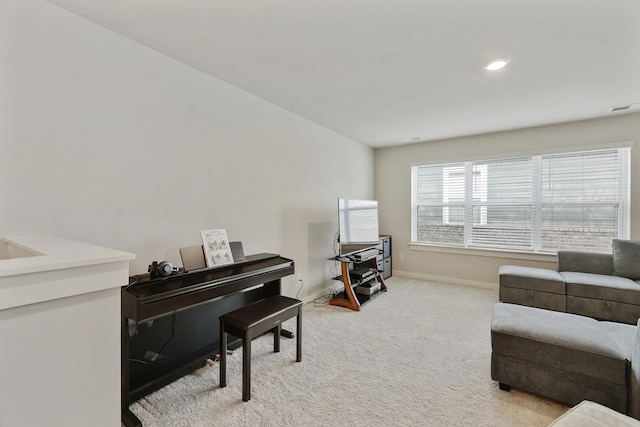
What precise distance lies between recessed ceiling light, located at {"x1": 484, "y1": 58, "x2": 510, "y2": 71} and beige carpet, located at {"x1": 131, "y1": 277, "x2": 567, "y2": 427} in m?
2.39

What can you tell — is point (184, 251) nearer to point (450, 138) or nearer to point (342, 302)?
point (342, 302)

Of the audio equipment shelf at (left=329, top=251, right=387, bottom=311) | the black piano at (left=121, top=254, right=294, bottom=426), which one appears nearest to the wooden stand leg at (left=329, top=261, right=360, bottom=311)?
the audio equipment shelf at (left=329, top=251, right=387, bottom=311)

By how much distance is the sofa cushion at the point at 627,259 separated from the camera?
10.1ft

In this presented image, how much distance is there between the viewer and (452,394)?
1896 millimetres

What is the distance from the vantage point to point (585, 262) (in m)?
3.39

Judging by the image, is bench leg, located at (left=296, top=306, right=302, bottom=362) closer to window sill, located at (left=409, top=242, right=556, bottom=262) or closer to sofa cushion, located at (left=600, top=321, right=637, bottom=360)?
sofa cushion, located at (left=600, top=321, right=637, bottom=360)

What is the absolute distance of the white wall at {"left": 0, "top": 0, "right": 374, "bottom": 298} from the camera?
155 centimetres

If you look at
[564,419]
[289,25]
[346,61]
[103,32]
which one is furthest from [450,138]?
[103,32]

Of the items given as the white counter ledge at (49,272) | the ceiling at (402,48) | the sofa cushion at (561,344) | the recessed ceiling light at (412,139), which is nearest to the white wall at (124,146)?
the ceiling at (402,48)

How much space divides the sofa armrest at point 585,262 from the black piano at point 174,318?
3.42 metres

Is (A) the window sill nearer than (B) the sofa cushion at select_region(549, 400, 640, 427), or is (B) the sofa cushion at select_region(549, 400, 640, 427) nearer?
(B) the sofa cushion at select_region(549, 400, 640, 427)

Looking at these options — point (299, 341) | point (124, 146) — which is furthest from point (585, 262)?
point (124, 146)

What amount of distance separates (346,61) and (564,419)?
2423mm

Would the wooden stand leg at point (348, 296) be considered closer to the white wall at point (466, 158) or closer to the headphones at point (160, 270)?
the white wall at point (466, 158)
